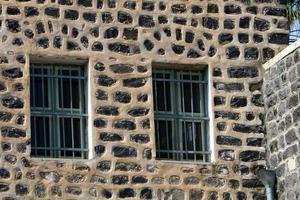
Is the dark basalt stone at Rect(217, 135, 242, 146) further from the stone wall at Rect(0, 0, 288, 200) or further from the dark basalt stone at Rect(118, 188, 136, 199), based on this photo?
the dark basalt stone at Rect(118, 188, 136, 199)

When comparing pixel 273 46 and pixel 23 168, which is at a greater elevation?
pixel 273 46

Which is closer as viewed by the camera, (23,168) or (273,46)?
(23,168)

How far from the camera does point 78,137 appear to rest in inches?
761

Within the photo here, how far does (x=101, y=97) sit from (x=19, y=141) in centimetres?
125

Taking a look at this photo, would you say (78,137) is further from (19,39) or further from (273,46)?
(273,46)

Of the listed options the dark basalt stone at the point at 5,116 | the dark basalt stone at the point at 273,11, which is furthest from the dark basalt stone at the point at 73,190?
the dark basalt stone at the point at 273,11

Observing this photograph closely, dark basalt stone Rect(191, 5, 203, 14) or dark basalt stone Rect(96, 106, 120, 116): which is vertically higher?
dark basalt stone Rect(191, 5, 203, 14)

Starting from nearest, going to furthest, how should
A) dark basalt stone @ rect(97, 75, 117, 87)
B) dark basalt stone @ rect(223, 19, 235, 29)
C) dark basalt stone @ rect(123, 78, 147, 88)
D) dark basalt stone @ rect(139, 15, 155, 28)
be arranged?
dark basalt stone @ rect(97, 75, 117, 87), dark basalt stone @ rect(123, 78, 147, 88), dark basalt stone @ rect(139, 15, 155, 28), dark basalt stone @ rect(223, 19, 235, 29)

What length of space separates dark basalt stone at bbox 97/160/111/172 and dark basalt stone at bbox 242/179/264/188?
183 cm

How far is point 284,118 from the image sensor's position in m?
19.5

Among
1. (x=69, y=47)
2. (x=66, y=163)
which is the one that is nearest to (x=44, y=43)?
(x=69, y=47)

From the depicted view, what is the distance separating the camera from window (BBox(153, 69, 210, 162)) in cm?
1967

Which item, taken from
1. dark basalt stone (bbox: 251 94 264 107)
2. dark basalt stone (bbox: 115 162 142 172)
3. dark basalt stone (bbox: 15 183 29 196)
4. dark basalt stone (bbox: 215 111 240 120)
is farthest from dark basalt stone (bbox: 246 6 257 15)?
dark basalt stone (bbox: 15 183 29 196)

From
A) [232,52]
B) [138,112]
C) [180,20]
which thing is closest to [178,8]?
[180,20]
